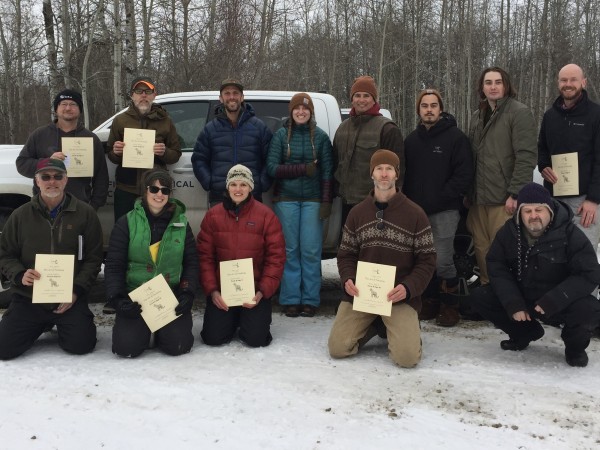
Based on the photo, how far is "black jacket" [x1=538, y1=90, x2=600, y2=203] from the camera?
431 cm

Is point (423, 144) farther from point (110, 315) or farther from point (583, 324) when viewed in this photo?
point (110, 315)

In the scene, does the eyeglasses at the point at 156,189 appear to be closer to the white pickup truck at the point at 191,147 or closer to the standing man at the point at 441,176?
the white pickup truck at the point at 191,147

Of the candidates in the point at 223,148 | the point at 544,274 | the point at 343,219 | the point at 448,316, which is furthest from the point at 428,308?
the point at 223,148

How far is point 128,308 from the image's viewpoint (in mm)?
3885

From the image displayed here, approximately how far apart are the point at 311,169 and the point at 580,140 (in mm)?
2082

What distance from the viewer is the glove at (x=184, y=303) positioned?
3979 millimetres

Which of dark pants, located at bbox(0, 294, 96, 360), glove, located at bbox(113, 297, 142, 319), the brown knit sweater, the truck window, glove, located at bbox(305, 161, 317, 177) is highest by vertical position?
the truck window

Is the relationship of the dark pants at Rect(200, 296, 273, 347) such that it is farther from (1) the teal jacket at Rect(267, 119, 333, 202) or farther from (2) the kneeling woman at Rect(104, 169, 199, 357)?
(1) the teal jacket at Rect(267, 119, 333, 202)

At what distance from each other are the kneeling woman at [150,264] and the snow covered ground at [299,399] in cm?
14

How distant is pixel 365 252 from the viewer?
161 inches

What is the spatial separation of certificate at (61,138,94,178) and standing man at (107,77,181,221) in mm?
202

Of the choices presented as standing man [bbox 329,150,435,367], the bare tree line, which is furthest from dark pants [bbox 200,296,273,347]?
the bare tree line

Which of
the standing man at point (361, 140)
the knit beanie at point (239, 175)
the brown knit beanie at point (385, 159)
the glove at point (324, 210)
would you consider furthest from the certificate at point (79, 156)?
the brown knit beanie at point (385, 159)

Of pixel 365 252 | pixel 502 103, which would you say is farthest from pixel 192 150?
pixel 502 103
